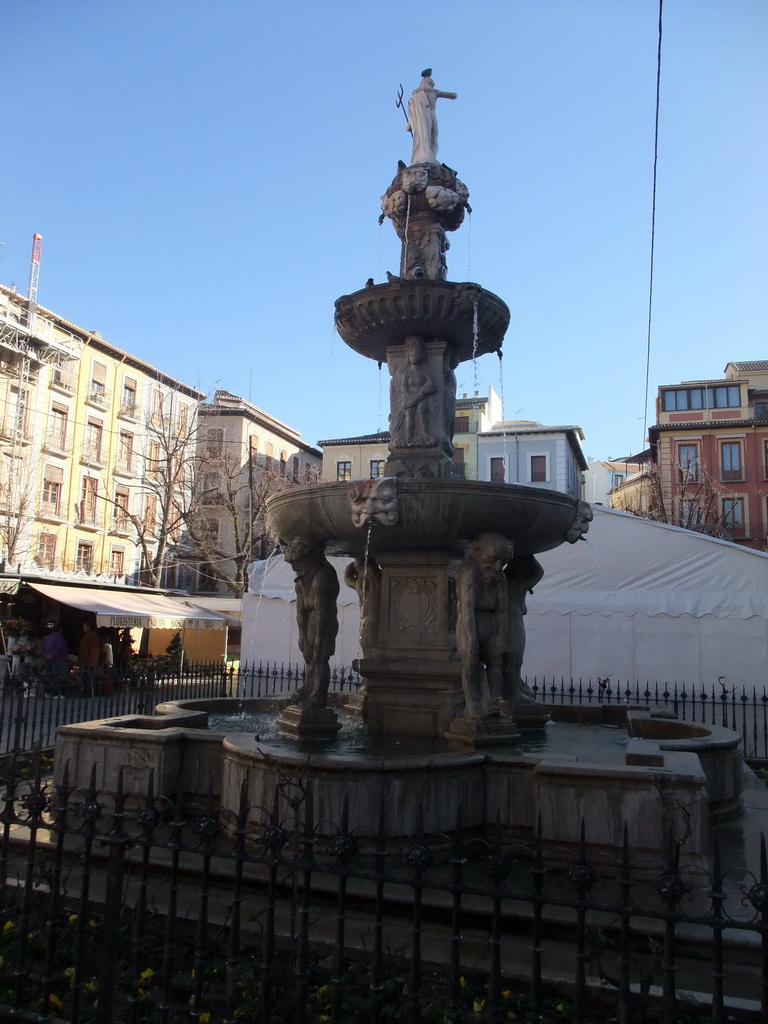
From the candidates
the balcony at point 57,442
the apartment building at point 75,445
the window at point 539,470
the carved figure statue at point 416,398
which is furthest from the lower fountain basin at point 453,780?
the window at point 539,470

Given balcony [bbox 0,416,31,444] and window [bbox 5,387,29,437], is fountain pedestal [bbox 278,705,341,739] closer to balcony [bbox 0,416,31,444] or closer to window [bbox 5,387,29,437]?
balcony [bbox 0,416,31,444]

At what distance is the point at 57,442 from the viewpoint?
3803 centimetres

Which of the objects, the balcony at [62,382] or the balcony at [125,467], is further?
the balcony at [125,467]

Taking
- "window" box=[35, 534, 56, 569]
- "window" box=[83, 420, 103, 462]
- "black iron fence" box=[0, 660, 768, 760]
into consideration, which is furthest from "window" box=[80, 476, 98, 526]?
"black iron fence" box=[0, 660, 768, 760]

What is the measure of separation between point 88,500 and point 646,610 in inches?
1228

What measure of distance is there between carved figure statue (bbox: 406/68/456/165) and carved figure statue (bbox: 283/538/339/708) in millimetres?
5127

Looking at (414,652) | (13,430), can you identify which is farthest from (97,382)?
(414,652)

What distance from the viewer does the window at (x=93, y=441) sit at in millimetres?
40125

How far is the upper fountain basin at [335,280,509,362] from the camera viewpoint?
7.89 metres

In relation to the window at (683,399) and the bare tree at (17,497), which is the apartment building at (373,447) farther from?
the bare tree at (17,497)

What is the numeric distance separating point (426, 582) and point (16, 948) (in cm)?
420

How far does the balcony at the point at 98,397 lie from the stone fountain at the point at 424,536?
113 ft

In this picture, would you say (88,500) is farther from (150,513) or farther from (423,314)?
(423,314)

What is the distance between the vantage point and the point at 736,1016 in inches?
131
